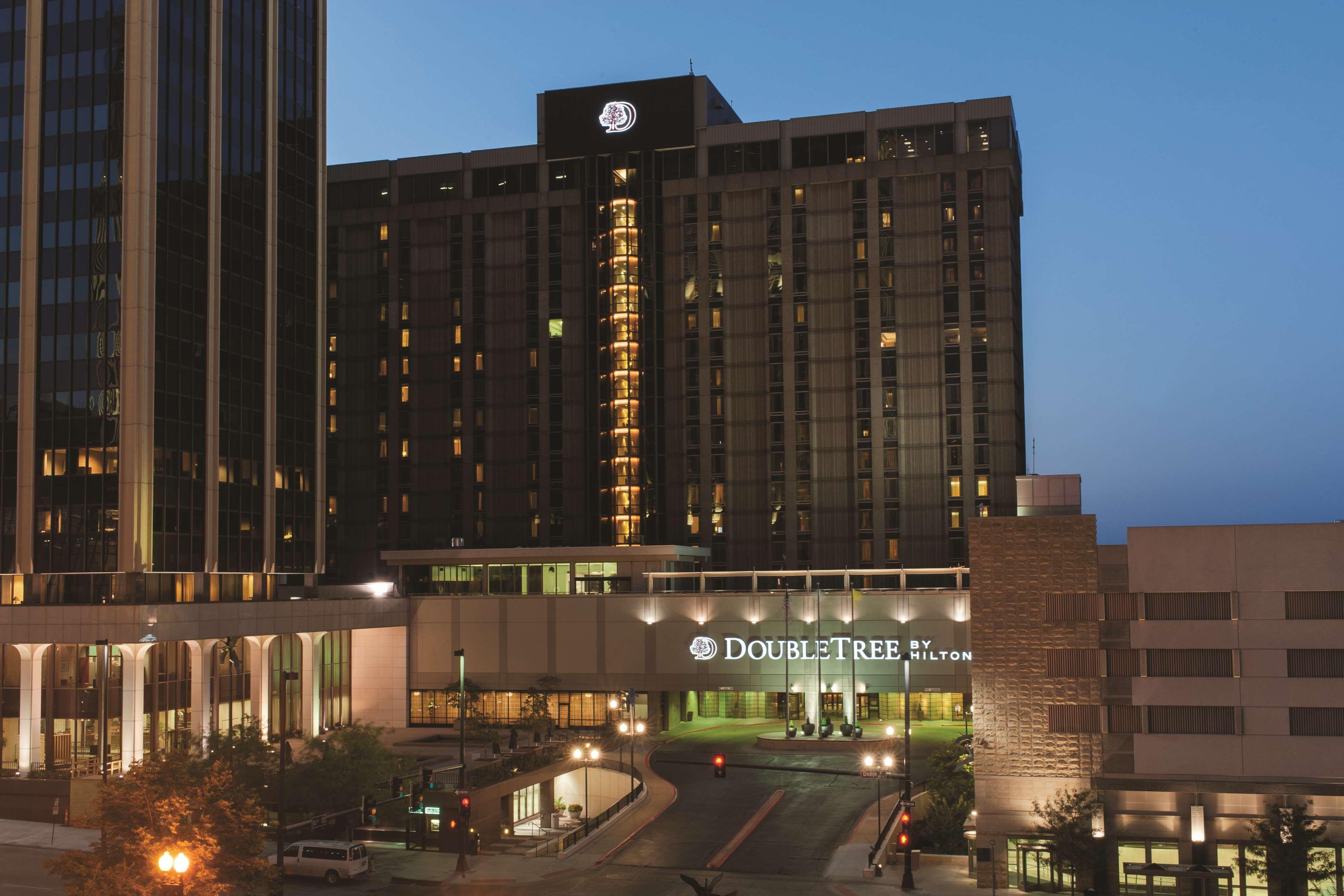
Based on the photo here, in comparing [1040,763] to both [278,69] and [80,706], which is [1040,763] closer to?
[80,706]

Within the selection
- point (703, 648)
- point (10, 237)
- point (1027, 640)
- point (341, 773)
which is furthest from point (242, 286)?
point (1027, 640)

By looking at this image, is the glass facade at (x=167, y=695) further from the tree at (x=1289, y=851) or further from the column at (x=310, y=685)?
the tree at (x=1289, y=851)

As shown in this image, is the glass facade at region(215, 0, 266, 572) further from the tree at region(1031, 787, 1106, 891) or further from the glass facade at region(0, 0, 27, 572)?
the tree at region(1031, 787, 1106, 891)

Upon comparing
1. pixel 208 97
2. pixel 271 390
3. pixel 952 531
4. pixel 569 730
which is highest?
pixel 208 97

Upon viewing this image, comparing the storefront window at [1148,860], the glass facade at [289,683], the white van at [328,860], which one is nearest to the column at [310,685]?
the glass facade at [289,683]

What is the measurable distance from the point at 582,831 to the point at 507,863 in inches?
198

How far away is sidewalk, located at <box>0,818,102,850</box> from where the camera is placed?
6281cm

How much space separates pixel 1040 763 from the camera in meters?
52.5

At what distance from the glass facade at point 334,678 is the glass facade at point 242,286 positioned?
344 inches

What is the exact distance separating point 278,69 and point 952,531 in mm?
69252

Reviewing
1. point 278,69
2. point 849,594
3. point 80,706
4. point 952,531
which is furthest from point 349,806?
point 952,531

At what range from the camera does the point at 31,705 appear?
7744 cm

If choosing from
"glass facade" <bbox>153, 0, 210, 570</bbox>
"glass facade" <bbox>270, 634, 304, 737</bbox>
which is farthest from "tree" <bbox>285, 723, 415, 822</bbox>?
"glass facade" <bbox>270, 634, 304, 737</bbox>

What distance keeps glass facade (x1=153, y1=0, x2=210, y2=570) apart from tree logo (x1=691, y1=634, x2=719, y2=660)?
A: 35.0m
